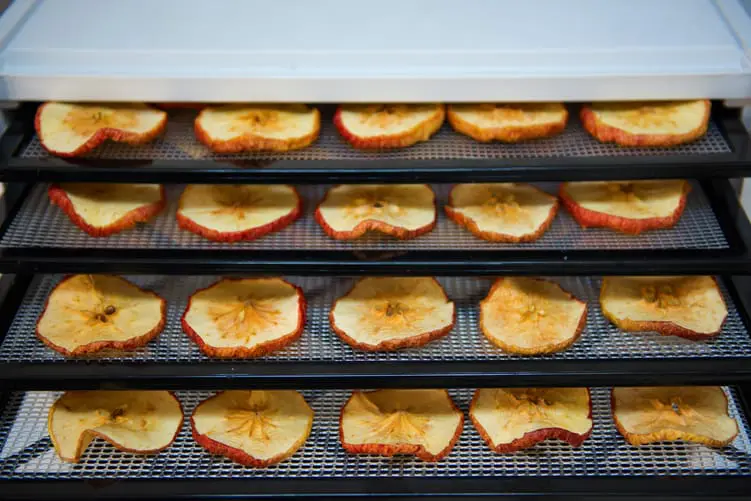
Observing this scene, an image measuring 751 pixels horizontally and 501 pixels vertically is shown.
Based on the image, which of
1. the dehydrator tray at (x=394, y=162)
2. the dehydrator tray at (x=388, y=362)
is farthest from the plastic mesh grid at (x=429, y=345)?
the dehydrator tray at (x=394, y=162)

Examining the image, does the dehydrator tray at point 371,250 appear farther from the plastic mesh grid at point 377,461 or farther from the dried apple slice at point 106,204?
the plastic mesh grid at point 377,461

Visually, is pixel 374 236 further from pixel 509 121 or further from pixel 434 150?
pixel 509 121

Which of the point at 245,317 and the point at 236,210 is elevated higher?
the point at 236,210

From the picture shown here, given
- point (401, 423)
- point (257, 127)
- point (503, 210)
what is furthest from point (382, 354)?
point (257, 127)

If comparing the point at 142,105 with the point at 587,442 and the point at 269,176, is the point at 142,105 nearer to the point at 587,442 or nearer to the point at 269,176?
the point at 269,176

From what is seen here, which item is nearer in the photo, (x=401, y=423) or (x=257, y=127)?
(x=257, y=127)

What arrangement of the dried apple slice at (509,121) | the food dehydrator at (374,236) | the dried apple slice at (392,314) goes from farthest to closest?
the dried apple slice at (392,314) < the dried apple slice at (509,121) < the food dehydrator at (374,236)

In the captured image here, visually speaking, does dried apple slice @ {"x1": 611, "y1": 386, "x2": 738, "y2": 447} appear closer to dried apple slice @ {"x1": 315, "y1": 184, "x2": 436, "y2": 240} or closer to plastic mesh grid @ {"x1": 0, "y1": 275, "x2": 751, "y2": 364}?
plastic mesh grid @ {"x1": 0, "y1": 275, "x2": 751, "y2": 364}
